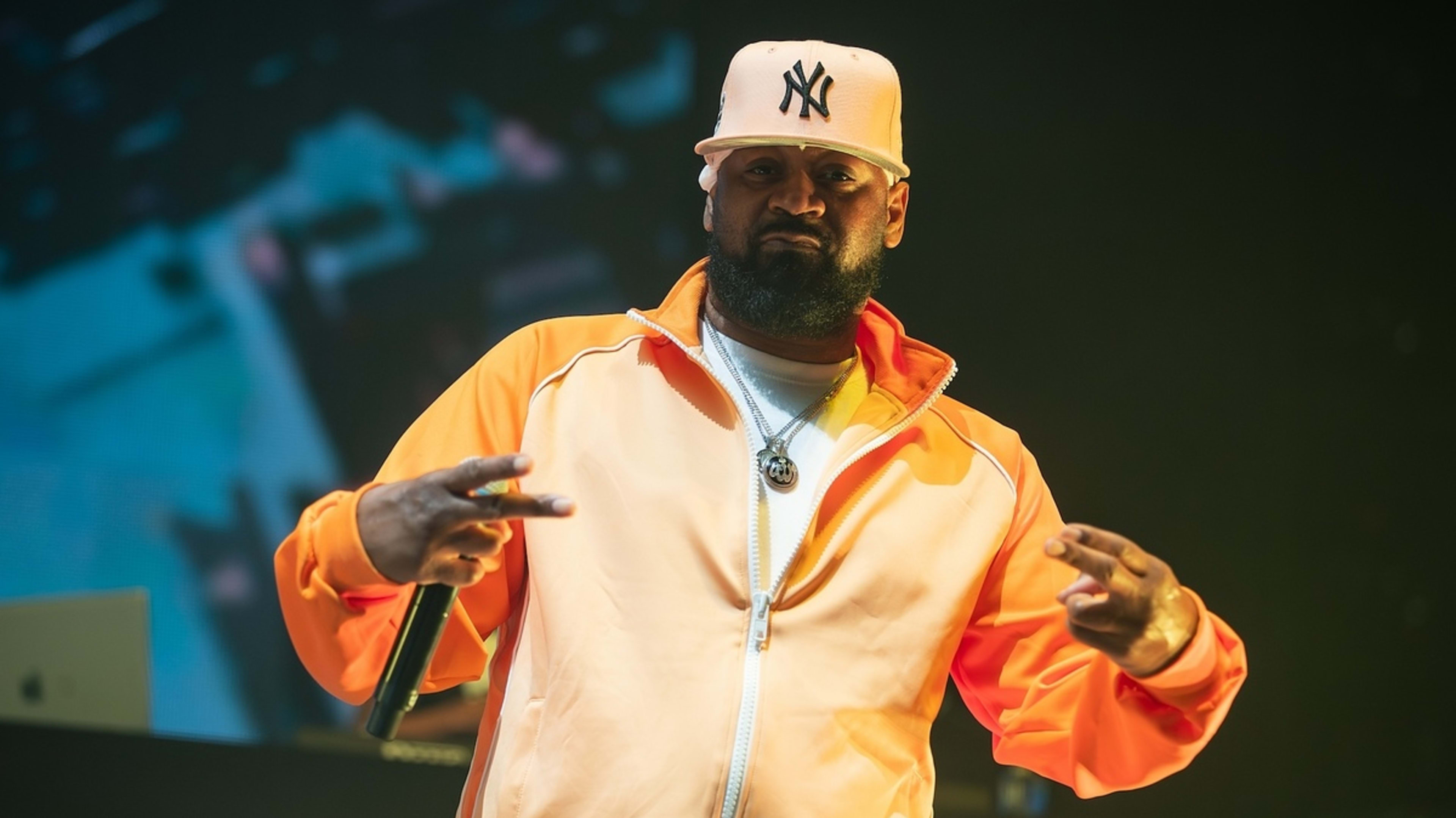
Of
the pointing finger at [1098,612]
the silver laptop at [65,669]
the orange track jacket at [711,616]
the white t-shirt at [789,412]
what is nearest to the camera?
the pointing finger at [1098,612]

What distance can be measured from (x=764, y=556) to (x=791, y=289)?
0.32 metres

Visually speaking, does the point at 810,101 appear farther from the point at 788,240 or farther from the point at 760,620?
the point at 760,620

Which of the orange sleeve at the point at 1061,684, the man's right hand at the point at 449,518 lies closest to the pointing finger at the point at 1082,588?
the orange sleeve at the point at 1061,684

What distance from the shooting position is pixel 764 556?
150cm

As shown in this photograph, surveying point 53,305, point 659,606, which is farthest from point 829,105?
point 53,305

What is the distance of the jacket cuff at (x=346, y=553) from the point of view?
4.23 feet

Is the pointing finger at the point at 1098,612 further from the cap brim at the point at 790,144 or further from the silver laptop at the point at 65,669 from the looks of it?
the silver laptop at the point at 65,669

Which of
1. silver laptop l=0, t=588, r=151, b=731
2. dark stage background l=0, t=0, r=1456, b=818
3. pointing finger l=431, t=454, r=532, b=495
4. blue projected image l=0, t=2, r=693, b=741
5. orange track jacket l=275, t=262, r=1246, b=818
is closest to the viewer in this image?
pointing finger l=431, t=454, r=532, b=495

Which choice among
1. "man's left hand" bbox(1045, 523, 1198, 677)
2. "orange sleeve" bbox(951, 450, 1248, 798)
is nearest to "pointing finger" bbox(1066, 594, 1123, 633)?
"man's left hand" bbox(1045, 523, 1198, 677)

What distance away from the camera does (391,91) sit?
9.52ft

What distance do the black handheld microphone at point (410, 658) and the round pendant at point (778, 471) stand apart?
16.2 inches

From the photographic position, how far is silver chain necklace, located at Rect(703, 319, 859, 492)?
155cm

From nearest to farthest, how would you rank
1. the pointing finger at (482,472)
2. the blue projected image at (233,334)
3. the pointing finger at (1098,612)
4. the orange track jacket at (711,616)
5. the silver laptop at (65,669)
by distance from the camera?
the pointing finger at (482,472)
the pointing finger at (1098,612)
the orange track jacket at (711,616)
the silver laptop at (65,669)
the blue projected image at (233,334)

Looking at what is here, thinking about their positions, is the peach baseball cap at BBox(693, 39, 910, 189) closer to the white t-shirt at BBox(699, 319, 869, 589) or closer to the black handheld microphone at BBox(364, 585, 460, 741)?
the white t-shirt at BBox(699, 319, 869, 589)
